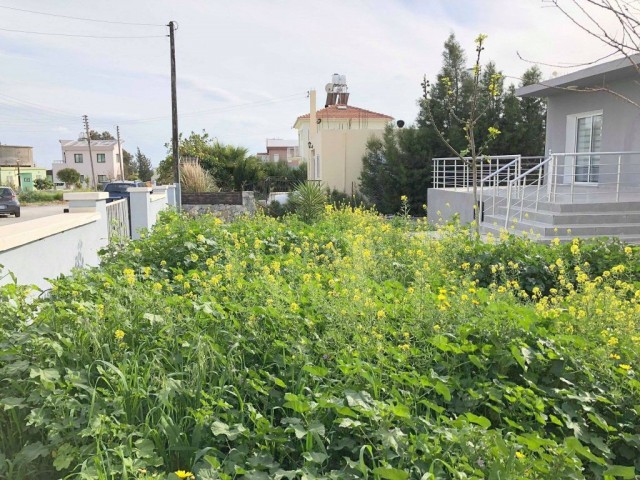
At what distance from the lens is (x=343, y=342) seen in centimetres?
311

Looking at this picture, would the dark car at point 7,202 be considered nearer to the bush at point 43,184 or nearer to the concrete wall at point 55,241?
the concrete wall at point 55,241

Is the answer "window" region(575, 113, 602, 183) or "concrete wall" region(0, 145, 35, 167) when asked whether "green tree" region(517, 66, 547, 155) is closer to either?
"window" region(575, 113, 602, 183)

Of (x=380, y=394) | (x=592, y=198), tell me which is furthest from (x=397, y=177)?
(x=380, y=394)

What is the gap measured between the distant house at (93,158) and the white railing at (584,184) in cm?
6832

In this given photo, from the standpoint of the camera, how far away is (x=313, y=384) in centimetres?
282

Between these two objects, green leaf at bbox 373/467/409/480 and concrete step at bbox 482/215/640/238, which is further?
concrete step at bbox 482/215/640/238

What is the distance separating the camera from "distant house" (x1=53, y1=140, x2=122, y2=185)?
75625mm

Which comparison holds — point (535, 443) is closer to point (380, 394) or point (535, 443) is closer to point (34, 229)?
point (380, 394)

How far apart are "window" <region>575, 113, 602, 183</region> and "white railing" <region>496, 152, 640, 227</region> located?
0.09ft

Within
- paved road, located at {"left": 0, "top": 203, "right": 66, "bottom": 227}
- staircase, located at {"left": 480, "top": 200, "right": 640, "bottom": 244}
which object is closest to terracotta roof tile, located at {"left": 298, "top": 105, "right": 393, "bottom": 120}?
paved road, located at {"left": 0, "top": 203, "right": 66, "bottom": 227}

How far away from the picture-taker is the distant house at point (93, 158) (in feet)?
248

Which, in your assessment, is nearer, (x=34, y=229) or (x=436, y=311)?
(x=436, y=311)

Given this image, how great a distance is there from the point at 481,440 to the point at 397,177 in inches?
807

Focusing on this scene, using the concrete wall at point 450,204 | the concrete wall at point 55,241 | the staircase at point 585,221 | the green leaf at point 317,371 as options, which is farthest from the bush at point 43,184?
the green leaf at point 317,371
